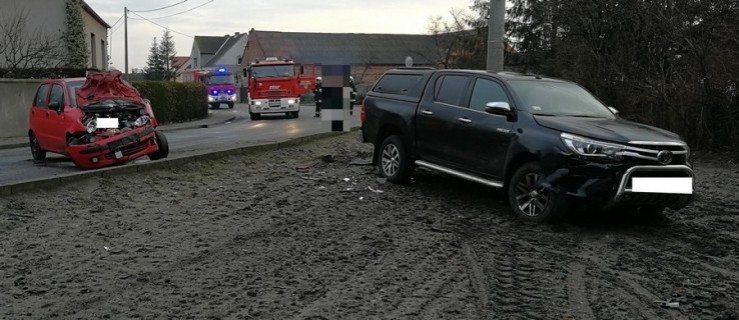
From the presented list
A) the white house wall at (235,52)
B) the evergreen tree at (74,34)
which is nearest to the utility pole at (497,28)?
the evergreen tree at (74,34)

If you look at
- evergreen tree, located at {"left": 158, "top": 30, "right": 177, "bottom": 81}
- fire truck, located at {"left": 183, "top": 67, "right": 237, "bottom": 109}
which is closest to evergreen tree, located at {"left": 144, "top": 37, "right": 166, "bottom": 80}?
evergreen tree, located at {"left": 158, "top": 30, "right": 177, "bottom": 81}

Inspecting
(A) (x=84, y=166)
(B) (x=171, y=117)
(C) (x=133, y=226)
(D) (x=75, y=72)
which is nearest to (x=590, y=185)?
(C) (x=133, y=226)

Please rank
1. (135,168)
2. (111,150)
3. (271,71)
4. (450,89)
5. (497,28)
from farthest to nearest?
(271,71) → (497,28) → (111,150) → (135,168) → (450,89)

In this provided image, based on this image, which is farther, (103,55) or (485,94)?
(103,55)

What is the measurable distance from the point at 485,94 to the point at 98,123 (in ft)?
20.9

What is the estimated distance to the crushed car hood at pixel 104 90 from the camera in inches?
415

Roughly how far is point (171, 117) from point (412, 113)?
18420mm

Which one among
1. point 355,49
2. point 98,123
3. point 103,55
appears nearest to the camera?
point 98,123

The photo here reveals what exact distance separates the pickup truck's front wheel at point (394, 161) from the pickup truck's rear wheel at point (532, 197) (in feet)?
7.16

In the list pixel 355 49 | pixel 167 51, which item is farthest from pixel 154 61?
pixel 355 49

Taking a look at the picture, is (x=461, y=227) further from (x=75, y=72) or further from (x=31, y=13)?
(x=31, y=13)

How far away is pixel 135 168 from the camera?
9242mm

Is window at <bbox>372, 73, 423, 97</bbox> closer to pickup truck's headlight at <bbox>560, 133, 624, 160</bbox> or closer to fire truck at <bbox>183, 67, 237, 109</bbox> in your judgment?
pickup truck's headlight at <bbox>560, 133, 624, 160</bbox>

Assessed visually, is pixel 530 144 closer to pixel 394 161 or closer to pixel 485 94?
pixel 485 94
